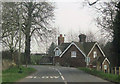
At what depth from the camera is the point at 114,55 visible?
122ft

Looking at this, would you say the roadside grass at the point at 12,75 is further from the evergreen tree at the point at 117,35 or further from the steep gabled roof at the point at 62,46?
the steep gabled roof at the point at 62,46

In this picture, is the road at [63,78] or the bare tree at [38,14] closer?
the road at [63,78]

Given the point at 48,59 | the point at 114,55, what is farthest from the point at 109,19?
the point at 48,59

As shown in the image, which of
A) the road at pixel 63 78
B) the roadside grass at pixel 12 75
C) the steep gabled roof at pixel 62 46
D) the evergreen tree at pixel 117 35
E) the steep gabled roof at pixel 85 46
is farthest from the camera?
the steep gabled roof at pixel 62 46

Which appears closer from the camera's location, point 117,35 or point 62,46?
point 117,35

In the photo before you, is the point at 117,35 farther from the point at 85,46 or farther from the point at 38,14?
the point at 85,46

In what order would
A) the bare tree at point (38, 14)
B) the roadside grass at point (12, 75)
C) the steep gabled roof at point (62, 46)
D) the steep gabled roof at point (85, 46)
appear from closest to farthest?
the roadside grass at point (12, 75)
the bare tree at point (38, 14)
the steep gabled roof at point (85, 46)
the steep gabled roof at point (62, 46)

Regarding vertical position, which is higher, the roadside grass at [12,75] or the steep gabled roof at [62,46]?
the steep gabled roof at [62,46]

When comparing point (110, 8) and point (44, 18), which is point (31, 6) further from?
point (110, 8)

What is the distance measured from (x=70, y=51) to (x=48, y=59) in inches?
549

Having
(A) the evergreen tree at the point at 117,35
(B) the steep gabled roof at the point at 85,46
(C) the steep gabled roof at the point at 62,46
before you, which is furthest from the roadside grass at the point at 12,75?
(C) the steep gabled roof at the point at 62,46

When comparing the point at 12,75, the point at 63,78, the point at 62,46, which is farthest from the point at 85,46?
the point at 12,75

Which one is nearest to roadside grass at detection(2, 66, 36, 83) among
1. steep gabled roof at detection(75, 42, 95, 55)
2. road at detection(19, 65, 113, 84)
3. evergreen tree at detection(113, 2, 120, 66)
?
road at detection(19, 65, 113, 84)

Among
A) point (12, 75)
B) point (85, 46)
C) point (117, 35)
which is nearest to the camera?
point (12, 75)
